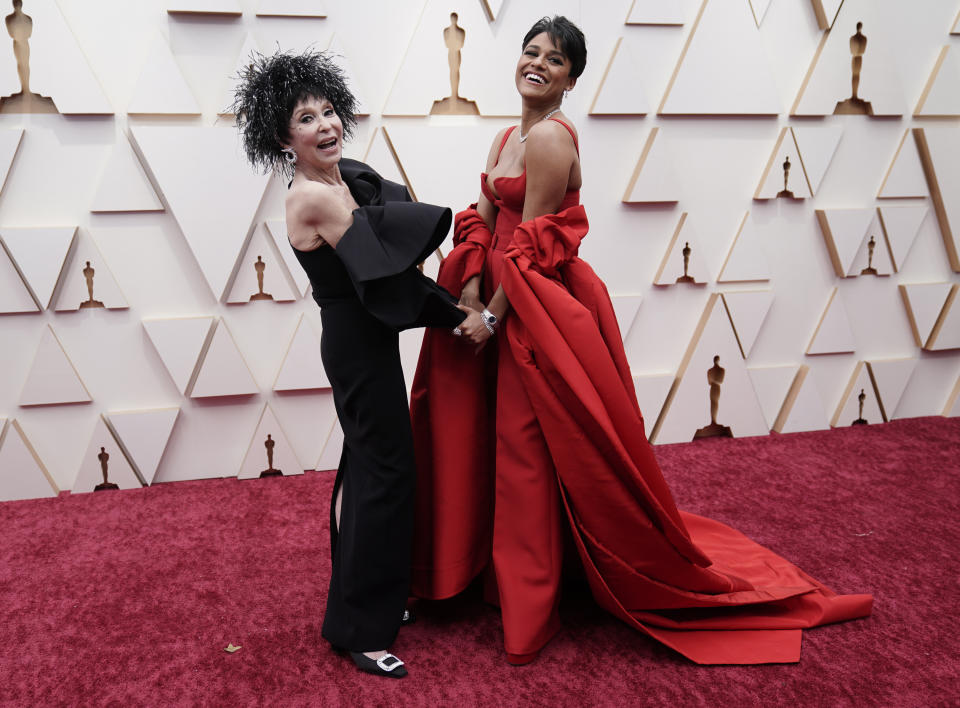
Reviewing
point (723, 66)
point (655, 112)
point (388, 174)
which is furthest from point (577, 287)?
point (723, 66)

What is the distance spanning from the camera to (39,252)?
276 cm

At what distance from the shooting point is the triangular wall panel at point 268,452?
3.04 m

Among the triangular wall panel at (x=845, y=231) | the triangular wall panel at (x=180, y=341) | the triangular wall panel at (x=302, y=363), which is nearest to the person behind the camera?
the triangular wall panel at (x=180, y=341)

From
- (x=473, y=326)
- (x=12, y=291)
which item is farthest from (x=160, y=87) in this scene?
(x=473, y=326)

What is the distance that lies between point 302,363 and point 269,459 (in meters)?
0.41

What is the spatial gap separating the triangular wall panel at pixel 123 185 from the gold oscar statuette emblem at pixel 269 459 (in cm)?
98

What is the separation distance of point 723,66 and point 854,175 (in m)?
0.79

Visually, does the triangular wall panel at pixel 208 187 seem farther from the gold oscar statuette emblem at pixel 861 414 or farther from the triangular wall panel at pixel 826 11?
the gold oscar statuette emblem at pixel 861 414

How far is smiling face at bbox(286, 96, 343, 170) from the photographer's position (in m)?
1.72

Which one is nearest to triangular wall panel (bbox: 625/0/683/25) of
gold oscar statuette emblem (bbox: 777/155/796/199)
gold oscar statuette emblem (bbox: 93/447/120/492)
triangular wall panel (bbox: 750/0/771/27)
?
triangular wall panel (bbox: 750/0/771/27)

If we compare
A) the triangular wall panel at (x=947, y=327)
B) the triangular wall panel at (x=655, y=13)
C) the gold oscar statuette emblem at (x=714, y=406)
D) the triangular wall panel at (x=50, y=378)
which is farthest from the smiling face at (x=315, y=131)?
the triangular wall panel at (x=947, y=327)

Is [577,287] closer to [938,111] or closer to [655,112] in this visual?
[655,112]

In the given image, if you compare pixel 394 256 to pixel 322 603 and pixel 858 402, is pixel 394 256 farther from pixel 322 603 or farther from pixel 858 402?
pixel 858 402

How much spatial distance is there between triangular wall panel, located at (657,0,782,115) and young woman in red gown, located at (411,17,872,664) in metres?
1.37
